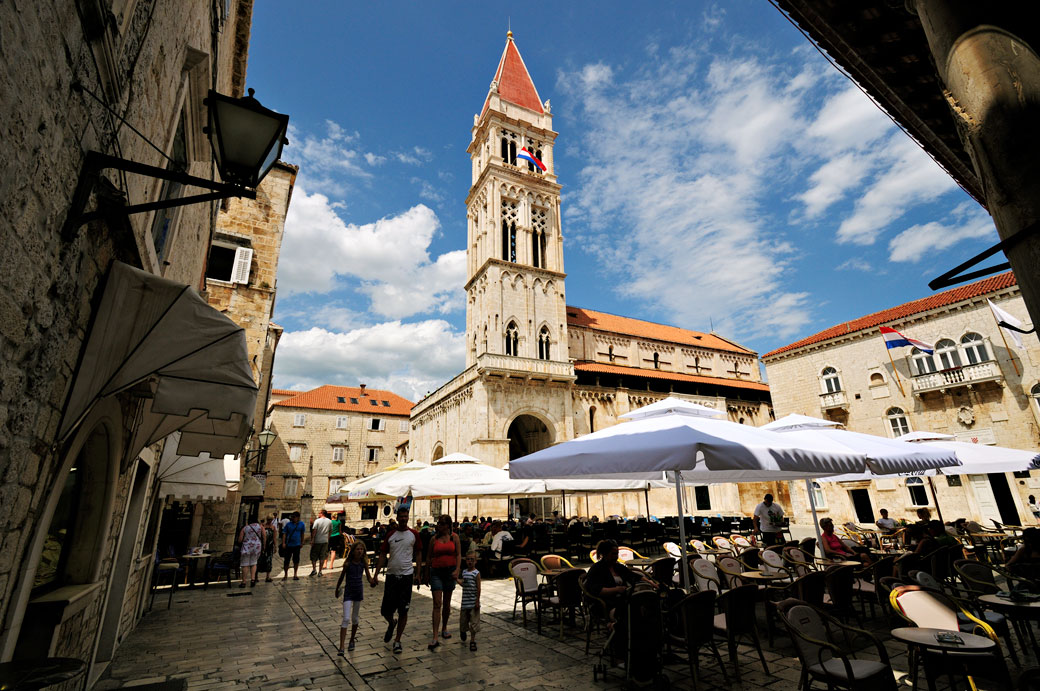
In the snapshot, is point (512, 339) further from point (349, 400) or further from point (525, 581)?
point (525, 581)

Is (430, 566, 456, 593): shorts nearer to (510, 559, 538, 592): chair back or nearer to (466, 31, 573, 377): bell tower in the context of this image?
(510, 559, 538, 592): chair back

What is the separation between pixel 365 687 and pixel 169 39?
20.8 ft

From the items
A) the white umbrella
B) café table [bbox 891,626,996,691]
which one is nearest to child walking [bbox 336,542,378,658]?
the white umbrella

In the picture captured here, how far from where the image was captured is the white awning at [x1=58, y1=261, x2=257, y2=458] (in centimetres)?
281

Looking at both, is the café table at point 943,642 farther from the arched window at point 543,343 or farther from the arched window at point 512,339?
the arched window at point 543,343

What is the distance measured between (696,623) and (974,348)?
2314 cm

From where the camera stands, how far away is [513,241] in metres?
30.5

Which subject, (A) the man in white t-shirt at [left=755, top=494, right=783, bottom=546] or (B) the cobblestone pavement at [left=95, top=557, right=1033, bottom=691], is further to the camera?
(A) the man in white t-shirt at [left=755, top=494, right=783, bottom=546]

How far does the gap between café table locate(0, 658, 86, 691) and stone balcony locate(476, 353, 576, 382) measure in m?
21.7

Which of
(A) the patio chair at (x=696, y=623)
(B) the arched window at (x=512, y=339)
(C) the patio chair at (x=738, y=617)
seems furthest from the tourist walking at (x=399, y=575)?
(B) the arched window at (x=512, y=339)

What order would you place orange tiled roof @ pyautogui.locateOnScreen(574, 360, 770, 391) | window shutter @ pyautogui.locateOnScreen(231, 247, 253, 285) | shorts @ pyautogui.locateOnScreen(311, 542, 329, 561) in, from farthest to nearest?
orange tiled roof @ pyautogui.locateOnScreen(574, 360, 770, 391) < window shutter @ pyautogui.locateOnScreen(231, 247, 253, 285) < shorts @ pyautogui.locateOnScreen(311, 542, 329, 561)

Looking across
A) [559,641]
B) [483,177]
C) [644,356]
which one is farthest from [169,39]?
[644,356]

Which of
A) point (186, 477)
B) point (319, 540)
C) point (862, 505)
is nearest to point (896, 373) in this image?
point (862, 505)

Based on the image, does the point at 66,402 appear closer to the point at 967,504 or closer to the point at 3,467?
the point at 3,467
